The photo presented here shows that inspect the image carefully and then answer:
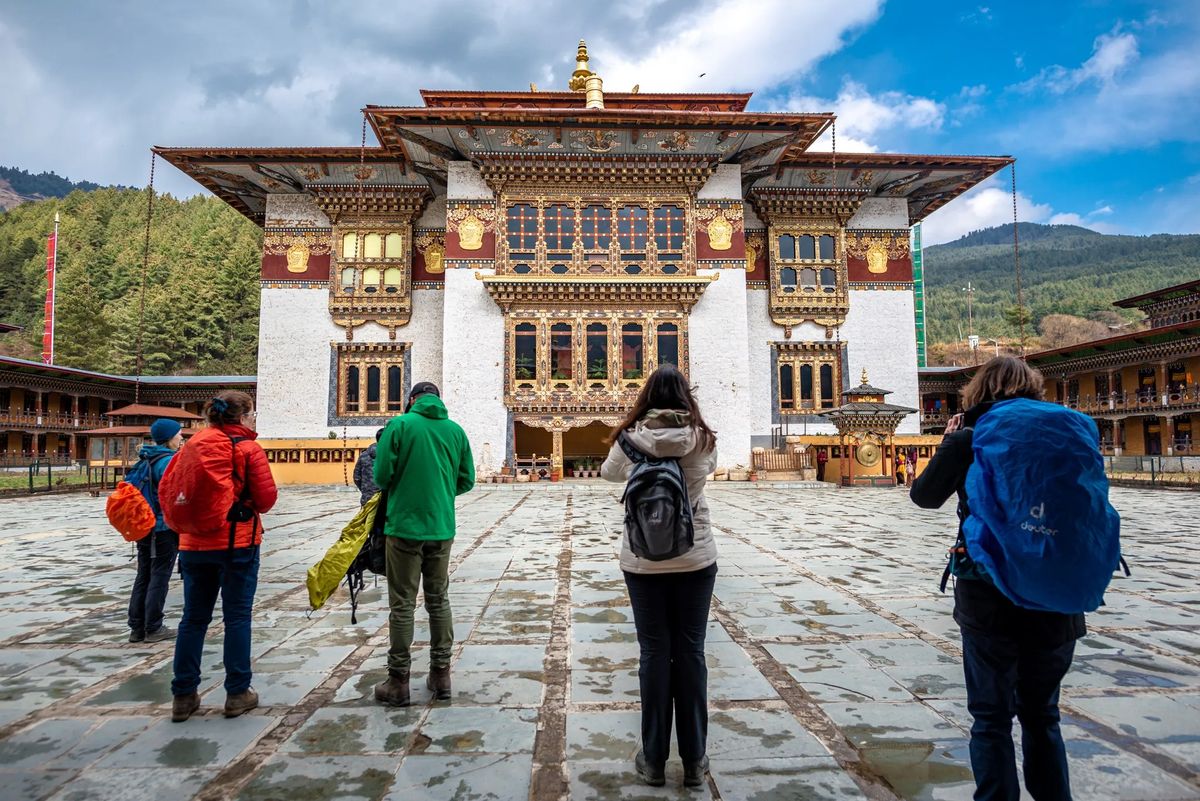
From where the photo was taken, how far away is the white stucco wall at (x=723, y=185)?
2555cm

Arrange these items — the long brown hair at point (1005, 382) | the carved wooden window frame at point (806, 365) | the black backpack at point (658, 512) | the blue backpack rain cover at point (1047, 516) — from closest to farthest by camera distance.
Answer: the blue backpack rain cover at point (1047, 516), the long brown hair at point (1005, 382), the black backpack at point (658, 512), the carved wooden window frame at point (806, 365)

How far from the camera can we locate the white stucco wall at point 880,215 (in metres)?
28.2

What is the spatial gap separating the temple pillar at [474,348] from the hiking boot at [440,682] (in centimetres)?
2088

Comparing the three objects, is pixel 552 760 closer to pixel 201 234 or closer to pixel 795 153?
pixel 795 153

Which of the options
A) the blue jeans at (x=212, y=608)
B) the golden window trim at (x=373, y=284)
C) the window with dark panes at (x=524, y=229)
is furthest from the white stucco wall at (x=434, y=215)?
the blue jeans at (x=212, y=608)

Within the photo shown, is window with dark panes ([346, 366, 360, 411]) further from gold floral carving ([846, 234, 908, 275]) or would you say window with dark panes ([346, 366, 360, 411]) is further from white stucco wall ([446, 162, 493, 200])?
gold floral carving ([846, 234, 908, 275])

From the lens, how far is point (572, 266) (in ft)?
81.5

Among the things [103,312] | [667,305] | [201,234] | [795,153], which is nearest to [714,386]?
[667,305]

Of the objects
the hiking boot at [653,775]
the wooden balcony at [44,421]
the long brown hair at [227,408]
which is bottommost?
the hiking boot at [653,775]

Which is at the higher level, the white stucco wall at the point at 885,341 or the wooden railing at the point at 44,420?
the white stucco wall at the point at 885,341

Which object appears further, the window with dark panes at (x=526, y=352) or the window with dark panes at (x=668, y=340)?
the window with dark panes at (x=668, y=340)

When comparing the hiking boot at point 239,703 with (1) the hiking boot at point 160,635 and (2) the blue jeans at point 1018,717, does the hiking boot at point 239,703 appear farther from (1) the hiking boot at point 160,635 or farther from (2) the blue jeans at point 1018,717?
(2) the blue jeans at point 1018,717

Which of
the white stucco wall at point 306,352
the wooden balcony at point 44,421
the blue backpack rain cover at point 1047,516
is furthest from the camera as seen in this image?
the wooden balcony at point 44,421

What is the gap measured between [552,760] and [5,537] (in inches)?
455
